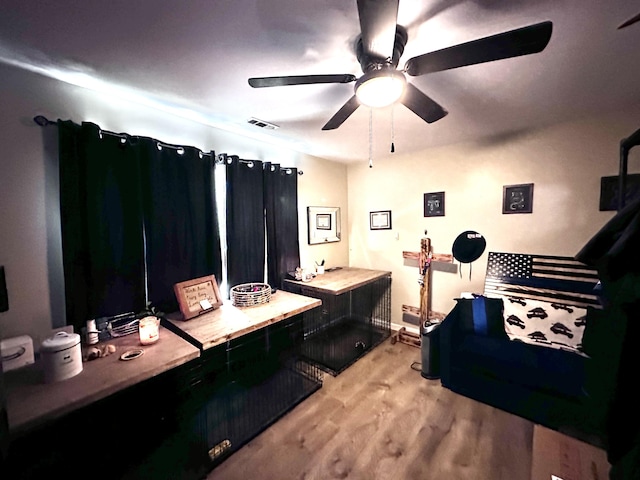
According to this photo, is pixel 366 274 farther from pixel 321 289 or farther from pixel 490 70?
pixel 490 70

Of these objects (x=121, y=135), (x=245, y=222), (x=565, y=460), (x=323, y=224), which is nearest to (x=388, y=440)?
(x=565, y=460)

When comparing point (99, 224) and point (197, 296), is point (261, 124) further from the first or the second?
point (197, 296)

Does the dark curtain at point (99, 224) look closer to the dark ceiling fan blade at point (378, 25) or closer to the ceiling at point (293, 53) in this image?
the ceiling at point (293, 53)

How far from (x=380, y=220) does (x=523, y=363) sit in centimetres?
213

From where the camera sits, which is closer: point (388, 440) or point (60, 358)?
point (60, 358)

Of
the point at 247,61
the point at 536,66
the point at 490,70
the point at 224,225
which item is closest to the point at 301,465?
the point at 224,225

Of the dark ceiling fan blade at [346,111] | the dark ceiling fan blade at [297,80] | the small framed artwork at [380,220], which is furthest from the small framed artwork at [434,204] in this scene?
the dark ceiling fan blade at [297,80]

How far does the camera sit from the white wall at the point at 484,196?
85.9 inches

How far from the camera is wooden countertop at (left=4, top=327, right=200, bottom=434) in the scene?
0.99m

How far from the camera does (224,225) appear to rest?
2361 millimetres

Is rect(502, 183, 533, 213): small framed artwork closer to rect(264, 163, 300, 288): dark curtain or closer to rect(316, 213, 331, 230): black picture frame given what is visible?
rect(316, 213, 331, 230): black picture frame

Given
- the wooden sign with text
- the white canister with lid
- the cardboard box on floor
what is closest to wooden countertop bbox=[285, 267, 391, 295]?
Result: the wooden sign with text

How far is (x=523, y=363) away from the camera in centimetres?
186

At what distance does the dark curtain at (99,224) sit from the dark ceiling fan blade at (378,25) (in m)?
1.69
